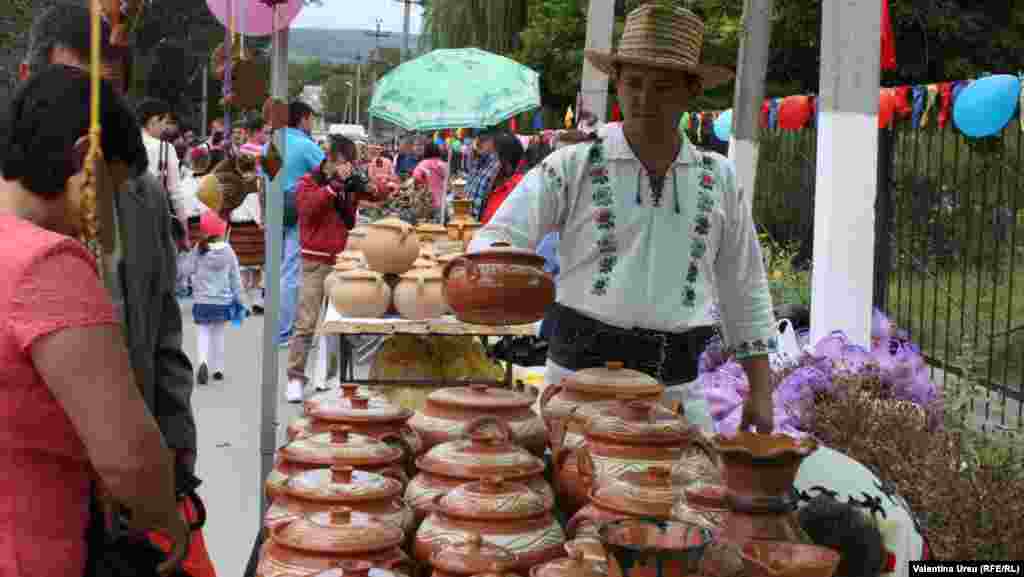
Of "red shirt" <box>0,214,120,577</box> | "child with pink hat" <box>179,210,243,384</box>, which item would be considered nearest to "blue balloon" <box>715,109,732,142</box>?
"child with pink hat" <box>179,210,243,384</box>

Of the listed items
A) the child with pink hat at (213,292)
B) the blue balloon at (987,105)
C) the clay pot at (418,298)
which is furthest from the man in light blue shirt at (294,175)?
the blue balloon at (987,105)

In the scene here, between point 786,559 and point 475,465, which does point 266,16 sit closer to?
point 475,465

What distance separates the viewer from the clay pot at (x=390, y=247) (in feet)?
22.2

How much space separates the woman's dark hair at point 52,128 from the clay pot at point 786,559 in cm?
127

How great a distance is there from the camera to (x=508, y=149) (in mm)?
9180

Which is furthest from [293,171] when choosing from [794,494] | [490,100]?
[794,494]

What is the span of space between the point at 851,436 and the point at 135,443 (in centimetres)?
275

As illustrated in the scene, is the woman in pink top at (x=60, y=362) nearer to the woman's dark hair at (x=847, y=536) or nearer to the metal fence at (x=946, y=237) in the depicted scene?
the woman's dark hair at (x=847, y=536)

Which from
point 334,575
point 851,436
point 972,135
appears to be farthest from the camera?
point 972,135

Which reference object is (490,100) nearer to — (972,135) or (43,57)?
(972,135)

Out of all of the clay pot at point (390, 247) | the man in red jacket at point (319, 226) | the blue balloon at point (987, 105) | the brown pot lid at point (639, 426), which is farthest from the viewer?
the man in red jacket at point (319, 226)

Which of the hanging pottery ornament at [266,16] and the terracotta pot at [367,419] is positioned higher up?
the hanging pottery ornament at [266,16]

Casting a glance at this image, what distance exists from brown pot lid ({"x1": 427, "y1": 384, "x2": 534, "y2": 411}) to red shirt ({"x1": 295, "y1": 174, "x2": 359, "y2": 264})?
5914 millimetres

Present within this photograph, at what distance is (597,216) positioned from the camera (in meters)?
3.40
